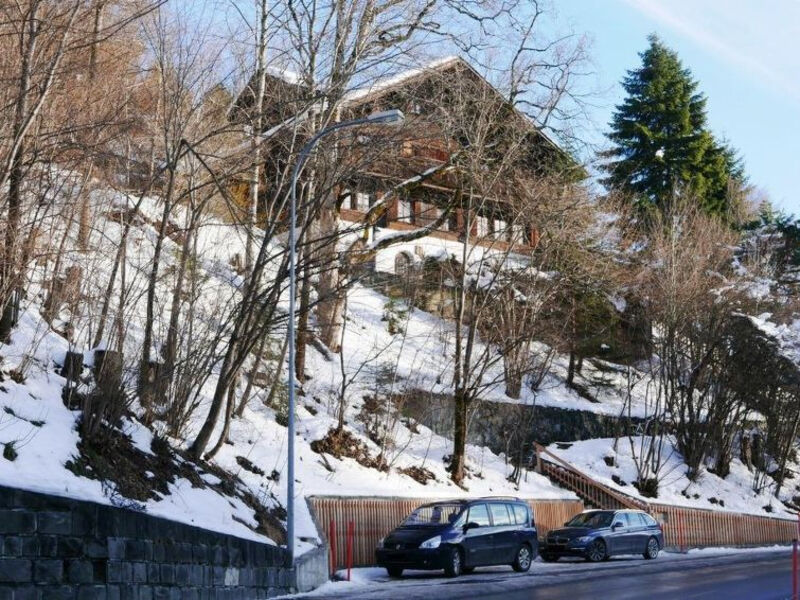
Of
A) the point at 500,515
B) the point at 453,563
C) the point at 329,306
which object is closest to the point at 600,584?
the point at 453,563

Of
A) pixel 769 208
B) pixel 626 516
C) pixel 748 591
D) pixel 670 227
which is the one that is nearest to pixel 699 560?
pixel 626 516

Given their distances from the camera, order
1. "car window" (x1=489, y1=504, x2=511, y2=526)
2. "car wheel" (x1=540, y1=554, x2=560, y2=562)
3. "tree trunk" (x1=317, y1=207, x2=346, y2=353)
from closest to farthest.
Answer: "car window" (x1=489, y1=504, x2=511, y2=526), "car wheel" (x1=540, y1=554, x2=560, y2=562), "tree trunk" (x1=317, y1=207, x2=346, y2=353)

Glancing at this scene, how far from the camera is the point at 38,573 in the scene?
11.6 m

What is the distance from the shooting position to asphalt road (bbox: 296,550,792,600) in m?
17.8

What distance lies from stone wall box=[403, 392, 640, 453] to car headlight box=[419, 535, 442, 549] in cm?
1097

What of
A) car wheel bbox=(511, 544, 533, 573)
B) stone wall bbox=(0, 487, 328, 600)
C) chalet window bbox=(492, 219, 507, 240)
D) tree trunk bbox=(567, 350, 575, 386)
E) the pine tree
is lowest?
car wheel bbox=(511, 544, 533, 573)

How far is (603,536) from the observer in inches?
1101

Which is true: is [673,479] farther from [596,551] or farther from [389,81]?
[389,81]

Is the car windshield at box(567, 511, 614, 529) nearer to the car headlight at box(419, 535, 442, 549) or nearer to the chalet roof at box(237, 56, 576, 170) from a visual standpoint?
the car headlight at box(419, 535, 442, 549)

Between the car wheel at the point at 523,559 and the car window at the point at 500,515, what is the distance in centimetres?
76

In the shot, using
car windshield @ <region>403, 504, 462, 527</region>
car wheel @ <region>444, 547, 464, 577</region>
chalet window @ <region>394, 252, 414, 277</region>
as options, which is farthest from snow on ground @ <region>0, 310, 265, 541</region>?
chalet window @ <region>394, 252, 414, 277</region>

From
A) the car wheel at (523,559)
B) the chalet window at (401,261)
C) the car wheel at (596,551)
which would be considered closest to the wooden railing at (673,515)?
the car wheel at (596,551)

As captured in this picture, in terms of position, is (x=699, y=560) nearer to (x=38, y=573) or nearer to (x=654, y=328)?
(x=654, y=328)

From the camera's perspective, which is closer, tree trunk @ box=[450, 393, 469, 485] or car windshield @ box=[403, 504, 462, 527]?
car windshield @ box=[403, 504, 462, 527]
